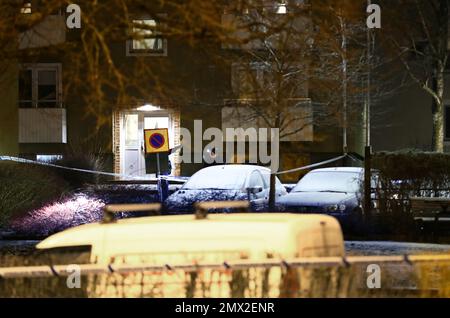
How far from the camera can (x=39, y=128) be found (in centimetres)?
2970

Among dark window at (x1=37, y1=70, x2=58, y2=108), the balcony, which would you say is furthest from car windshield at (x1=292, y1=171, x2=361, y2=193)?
dark window at (x1=37, y1=70, x2=58, y2=108)

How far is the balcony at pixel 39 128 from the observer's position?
96.7 feet

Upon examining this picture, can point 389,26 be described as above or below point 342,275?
above

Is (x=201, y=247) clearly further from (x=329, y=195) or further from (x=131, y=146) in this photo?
(x=131, y=146)

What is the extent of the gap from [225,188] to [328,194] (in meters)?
2.55

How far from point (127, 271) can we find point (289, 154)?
80.6 ft

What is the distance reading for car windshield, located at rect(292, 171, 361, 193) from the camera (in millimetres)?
19281

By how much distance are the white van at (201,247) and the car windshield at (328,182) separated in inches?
512

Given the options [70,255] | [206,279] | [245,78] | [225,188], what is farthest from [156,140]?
[206,279]

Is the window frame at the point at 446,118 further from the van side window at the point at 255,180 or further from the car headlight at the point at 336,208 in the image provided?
the car headlight at the point at 336,208

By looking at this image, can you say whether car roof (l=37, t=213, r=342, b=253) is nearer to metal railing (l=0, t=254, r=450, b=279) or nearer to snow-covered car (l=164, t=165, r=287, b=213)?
metal railing (l=0, t=254, r=450, b=279)

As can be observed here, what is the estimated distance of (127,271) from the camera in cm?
519

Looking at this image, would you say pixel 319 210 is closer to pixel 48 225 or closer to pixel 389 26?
pixel 48 225
